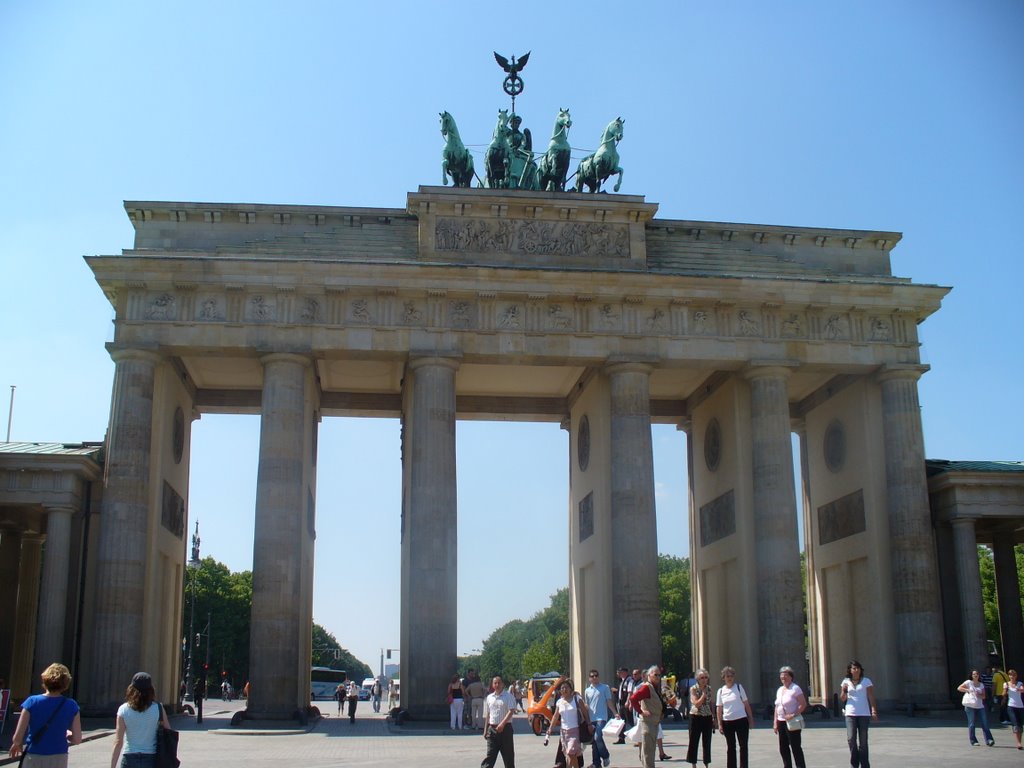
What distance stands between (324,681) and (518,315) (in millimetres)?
55804

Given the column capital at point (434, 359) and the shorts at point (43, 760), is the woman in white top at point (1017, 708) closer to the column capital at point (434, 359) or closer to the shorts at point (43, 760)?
the column capital at point (434, 359)

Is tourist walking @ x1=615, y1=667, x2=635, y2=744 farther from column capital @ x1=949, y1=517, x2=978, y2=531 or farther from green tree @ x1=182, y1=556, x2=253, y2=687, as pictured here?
green tree @ x1=182, y1=556, x2=253, y2=687

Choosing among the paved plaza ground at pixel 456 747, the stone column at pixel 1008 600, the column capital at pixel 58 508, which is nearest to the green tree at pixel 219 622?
the column capital at pixel 58 508

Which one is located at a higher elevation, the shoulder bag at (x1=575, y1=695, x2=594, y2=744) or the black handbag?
the black handbag

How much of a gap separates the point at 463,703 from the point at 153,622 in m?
12.7

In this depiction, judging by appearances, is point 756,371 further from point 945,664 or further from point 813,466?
point 945,664

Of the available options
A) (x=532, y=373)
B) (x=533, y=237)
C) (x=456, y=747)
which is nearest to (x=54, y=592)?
(x=456, y=747)

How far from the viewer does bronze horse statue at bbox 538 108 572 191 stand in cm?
4353

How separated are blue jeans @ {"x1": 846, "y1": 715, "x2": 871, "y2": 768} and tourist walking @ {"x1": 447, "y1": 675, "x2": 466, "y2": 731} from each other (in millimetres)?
17007

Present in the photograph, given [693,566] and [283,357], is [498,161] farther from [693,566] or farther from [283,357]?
[693,566]

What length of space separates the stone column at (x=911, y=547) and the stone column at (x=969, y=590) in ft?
1.32

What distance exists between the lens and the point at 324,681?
287ft

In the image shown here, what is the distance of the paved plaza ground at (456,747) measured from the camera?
22953 millimetres

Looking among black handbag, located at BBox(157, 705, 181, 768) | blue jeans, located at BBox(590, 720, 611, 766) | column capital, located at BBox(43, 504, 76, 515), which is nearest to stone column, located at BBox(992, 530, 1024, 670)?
blue jeans, located at BBox(590, 720, 611, 766)
